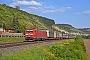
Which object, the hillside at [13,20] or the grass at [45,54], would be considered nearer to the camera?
the grass at [45,54]

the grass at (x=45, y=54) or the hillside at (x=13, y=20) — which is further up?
the hillside at (x=13, y=20)

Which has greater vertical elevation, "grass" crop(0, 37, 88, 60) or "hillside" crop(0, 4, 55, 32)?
"hillside" crop(0, 4, 55, 32)

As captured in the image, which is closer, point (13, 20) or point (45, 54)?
point (45, 54)

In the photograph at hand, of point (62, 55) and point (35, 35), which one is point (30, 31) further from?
point (62, 55)

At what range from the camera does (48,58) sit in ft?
42.3

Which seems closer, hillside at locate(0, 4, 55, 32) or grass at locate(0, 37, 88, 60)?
grass at locate(0, 37, 88, 60)

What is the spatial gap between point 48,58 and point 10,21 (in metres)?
85.6

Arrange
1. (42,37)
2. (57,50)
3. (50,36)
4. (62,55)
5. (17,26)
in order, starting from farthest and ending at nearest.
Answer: (17,26), (50,36), (42,37), (57,50), (62,55)

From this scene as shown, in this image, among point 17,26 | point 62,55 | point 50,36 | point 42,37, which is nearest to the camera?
point 62,55

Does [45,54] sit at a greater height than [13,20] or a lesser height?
lesser

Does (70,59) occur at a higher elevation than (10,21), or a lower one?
lower

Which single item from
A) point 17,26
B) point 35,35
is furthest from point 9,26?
point 35,35

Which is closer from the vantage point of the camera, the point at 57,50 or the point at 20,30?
the point at 57,50

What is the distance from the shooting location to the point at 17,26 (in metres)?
86.6
